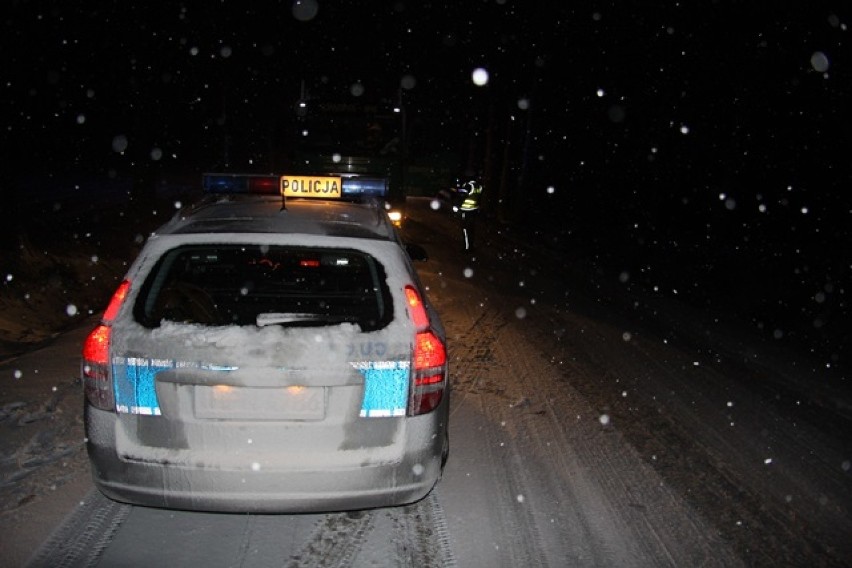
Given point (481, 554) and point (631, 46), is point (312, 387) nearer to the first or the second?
point (481, 554)

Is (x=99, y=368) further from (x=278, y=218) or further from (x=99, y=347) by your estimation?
(x=278, y=218)

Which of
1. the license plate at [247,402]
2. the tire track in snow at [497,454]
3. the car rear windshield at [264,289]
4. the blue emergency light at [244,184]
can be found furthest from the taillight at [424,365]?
the blue emergency light at [244,184]

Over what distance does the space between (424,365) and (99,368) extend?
1509 millimetres

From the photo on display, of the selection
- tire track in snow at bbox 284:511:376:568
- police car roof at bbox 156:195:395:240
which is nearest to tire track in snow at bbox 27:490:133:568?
tire track in snow at bbox 284:511:376:568

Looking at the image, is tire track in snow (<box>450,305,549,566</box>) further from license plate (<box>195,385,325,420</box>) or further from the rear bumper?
license plate (<box>195,385,325,420</box>)

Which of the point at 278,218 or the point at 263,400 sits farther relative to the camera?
the point at 278,218

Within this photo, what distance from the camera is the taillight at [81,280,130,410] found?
3453mm

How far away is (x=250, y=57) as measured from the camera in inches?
783

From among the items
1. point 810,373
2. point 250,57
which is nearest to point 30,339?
point 810,373

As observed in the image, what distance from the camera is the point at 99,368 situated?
3471 millimetres

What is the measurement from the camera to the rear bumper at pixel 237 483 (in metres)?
3.42

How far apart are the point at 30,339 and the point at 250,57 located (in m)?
13.3

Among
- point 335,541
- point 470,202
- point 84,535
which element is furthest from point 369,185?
point 470,202

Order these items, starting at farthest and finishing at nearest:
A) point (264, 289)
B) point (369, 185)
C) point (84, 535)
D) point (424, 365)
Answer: point (369, 185), point (264, 289), point (84, 535), point (424, 365)
